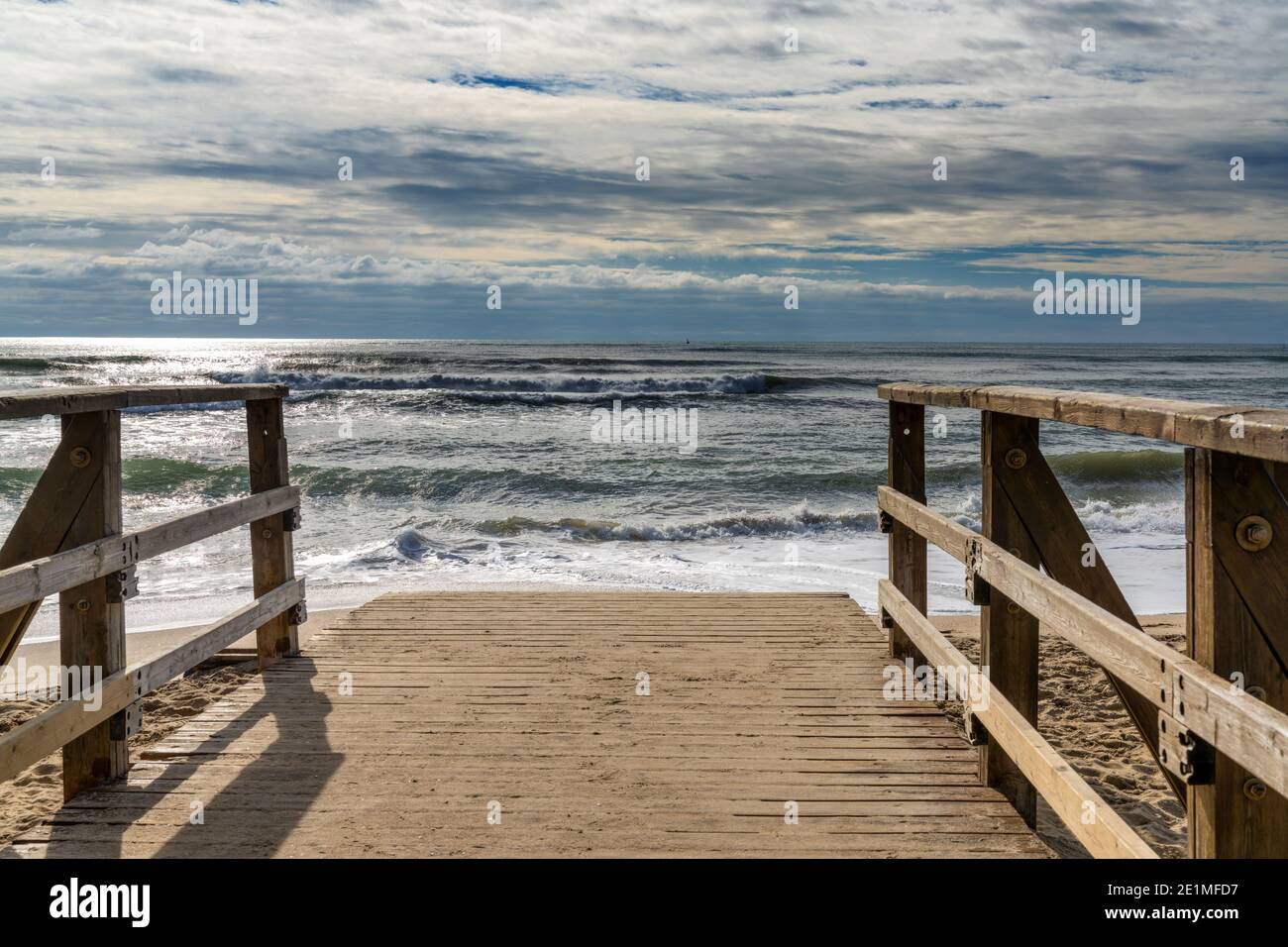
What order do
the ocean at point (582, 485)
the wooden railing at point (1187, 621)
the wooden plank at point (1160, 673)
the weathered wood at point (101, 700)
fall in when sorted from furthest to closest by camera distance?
the ocean at point (582, 485), the weathered wood at point (101, 700), the wooden railing at point (1187, 621), the wooden plank at point (1160, 673)

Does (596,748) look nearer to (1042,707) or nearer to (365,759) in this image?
(365,759)

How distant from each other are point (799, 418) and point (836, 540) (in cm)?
1713

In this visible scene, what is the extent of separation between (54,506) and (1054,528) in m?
3.33

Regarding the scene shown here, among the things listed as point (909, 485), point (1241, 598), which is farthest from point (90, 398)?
point (909, 485)

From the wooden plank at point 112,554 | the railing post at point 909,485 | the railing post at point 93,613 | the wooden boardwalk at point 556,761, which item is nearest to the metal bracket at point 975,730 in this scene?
the wooden boardwalk at point 556,761

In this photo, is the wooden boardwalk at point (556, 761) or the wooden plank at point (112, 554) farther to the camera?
the wooden boardwalk at point (556, 761)

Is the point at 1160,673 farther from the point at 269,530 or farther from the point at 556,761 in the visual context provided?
the point at 269,530

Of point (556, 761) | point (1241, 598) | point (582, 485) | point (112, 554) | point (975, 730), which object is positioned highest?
point (1241, 598)

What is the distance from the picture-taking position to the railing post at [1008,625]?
129 inches

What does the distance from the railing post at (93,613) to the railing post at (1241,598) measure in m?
3.34

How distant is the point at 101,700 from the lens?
3.56m

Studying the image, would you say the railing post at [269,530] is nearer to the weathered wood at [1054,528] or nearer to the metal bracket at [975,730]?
the metal bracket at [975,730]
